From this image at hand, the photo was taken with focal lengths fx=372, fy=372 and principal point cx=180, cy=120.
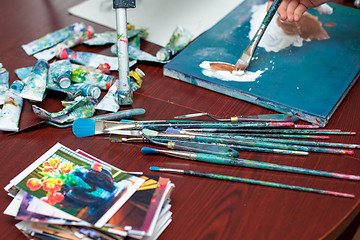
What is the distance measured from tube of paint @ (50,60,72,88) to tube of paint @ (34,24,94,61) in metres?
0.08

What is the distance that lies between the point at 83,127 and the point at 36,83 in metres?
0.20

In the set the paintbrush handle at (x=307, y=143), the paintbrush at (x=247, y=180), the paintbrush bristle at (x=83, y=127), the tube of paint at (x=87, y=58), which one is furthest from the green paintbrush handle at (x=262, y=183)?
the tube of paint at (x=87, y=58)

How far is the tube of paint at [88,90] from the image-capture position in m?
0.88

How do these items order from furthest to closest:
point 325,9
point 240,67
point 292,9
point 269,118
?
point 325,9 < point 292,9 < point 240,67 < point 269,118

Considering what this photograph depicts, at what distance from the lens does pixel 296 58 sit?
99 cm

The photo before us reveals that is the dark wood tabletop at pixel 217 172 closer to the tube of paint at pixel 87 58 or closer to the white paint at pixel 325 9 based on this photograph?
the tube of paint at pixel 87 58

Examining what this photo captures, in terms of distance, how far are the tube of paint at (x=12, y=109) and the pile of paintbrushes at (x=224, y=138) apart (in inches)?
5.6

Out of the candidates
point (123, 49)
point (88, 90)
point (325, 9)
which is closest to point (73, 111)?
point (88, 90)

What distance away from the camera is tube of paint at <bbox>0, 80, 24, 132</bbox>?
798mm

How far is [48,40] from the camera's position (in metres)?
1.09

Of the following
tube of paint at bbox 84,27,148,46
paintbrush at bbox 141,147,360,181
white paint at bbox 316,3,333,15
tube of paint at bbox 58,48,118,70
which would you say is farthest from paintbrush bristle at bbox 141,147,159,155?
white paint at bbox 316,3,333,15

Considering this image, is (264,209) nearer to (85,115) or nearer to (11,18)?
(85,115)

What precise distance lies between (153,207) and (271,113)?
398 mm

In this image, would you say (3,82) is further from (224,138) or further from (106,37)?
(224,138)
